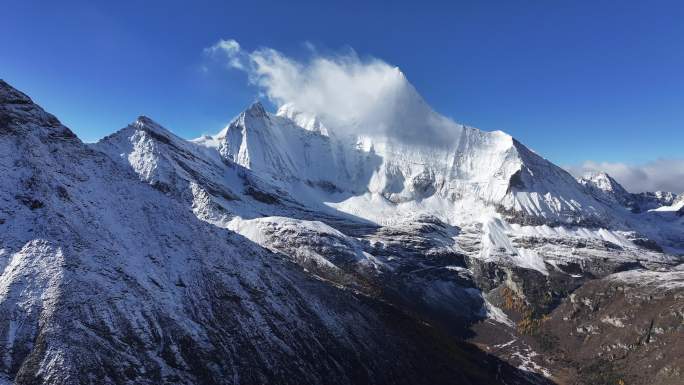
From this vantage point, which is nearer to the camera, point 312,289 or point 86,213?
point 86,213

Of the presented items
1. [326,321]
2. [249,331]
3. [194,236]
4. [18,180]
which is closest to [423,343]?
[326,321]

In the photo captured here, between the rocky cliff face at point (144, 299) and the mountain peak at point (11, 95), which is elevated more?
the mountain peak at point (11, 95)

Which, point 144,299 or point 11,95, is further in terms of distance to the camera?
point 11,95

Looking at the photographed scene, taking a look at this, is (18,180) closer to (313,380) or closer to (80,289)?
(80,289)

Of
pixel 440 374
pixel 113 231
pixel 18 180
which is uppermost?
pixel 18 180

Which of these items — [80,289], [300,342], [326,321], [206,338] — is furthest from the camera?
[326,321]

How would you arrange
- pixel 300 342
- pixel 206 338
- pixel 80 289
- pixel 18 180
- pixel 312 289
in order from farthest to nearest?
pixel 312 289 < pixel 300 342 < pixel 18 180 < pixel 206 338 < pixel 80 289

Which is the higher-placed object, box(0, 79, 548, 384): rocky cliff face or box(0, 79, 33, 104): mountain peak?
box(0, 79, 33, 104): mountain peak

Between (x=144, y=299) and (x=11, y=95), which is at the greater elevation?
(x=11, y=95)

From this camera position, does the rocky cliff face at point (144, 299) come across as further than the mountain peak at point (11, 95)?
No

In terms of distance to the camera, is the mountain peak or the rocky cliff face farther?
the mountain peak

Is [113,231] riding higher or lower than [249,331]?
higher
